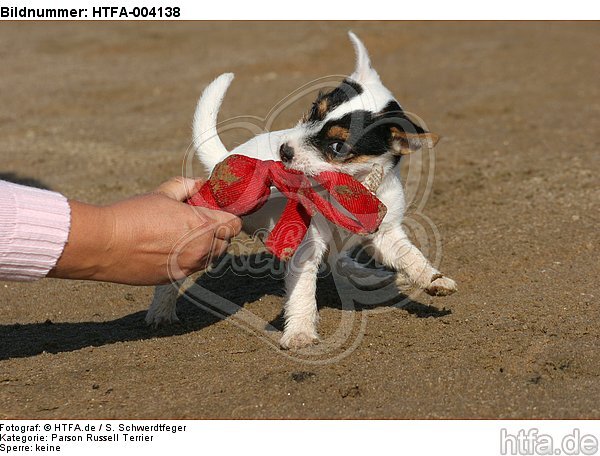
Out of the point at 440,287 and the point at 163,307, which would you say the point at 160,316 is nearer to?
the point at 163,307

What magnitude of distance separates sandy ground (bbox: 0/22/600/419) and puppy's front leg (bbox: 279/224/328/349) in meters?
0.14

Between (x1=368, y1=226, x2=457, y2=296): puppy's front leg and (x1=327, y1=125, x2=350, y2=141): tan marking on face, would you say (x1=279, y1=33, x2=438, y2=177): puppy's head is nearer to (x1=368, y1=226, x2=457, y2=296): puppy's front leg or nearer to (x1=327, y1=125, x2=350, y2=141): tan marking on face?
(x1=327, y1=125, x2=350, y2=141): tan marking on face

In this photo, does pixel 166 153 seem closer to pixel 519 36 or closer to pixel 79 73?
pixel 79 73

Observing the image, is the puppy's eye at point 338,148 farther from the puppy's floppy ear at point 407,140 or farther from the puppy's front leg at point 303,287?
the puppy's front leg at point 303,287

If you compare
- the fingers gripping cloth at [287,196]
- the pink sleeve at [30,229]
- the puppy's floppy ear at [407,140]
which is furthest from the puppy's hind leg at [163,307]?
the pink sleeve at [30,229]

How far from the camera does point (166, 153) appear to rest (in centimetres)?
771

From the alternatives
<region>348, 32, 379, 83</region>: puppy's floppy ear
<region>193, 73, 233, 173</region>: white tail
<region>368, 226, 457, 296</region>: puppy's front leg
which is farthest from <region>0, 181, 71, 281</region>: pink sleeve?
<region>348, 32, 379, 83</region>: puppy's floppy ear

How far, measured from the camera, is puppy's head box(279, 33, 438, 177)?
3852 mm

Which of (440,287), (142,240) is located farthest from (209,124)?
(142,240)

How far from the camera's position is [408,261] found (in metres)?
4.21

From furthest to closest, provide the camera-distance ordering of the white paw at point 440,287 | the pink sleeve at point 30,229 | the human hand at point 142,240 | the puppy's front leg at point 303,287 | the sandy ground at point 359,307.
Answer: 1. the white paw at point 440,287
2. the puppy's front leg at point 303,287
3. the sandy ground at point 359,307
4. the human hand at point 142,240
5. the pink sleeve at point 30,229

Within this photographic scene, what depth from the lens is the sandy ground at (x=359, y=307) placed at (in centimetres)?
346

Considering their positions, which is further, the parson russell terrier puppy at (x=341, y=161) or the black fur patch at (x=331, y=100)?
the black fur patch at (x=331, y=100)

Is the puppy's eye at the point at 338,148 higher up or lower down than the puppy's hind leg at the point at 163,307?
higher up
